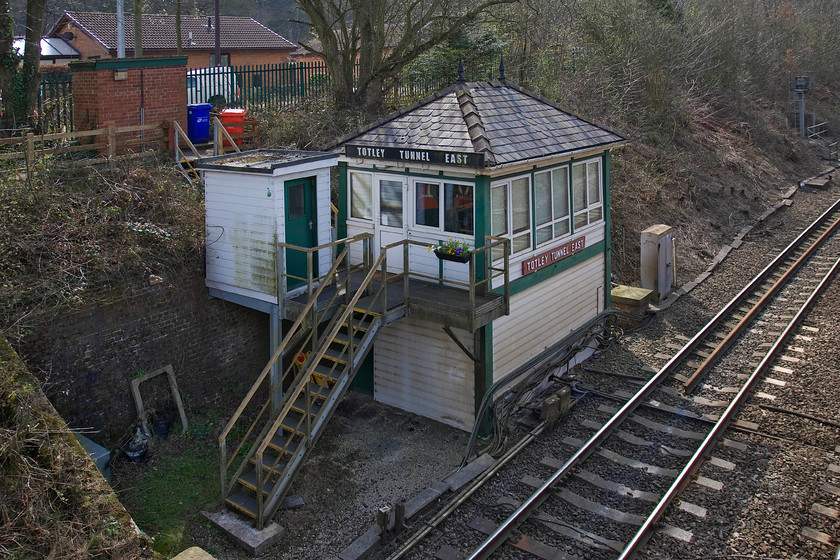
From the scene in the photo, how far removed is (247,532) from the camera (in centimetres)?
892

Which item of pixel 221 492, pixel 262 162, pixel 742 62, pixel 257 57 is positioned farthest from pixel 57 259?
pixel 257 57

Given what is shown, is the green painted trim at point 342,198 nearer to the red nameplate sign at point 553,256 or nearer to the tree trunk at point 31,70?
the red nameplate sign at point 553,256

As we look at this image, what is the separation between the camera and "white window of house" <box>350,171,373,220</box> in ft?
40.8

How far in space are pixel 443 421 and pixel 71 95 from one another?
965 centimetres

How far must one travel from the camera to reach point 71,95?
1522 centimetres

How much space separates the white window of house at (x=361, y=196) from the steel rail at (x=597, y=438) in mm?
4828

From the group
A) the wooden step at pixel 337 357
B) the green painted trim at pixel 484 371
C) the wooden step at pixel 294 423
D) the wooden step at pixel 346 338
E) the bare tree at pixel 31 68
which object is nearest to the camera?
the wooden step at pixel 294 423

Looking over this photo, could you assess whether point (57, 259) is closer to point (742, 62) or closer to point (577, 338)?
point (577, 338)

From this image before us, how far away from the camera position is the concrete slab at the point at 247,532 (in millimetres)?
8695

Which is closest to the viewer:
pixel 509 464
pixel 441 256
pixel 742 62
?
pixel 509 464

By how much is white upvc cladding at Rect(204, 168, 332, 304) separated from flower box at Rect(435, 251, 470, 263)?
1863 millimetres

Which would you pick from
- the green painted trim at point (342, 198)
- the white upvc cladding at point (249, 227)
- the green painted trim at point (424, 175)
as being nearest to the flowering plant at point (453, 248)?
the green painted trim at point (424, 175)

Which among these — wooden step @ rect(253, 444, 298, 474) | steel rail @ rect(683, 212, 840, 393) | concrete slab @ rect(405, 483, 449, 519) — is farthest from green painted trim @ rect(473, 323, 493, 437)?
steel rail @ rect(683, 212, 840, 393)

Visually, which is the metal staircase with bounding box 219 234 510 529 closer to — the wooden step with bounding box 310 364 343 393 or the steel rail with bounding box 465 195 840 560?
the wooden step with bounding box 310 364 343 393
